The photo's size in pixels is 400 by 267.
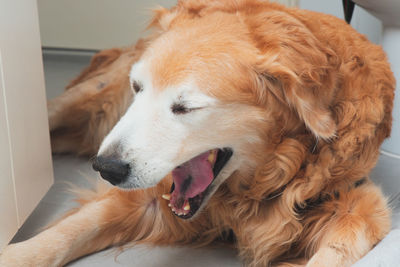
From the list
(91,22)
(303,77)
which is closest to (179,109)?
(303,77)

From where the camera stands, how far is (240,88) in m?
1.17

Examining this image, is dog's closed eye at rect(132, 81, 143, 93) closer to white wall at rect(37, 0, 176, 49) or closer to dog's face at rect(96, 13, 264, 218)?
dog's face at rect(96, 13, 264, 218)

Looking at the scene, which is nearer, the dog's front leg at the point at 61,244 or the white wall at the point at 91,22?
the dog's front leg at the point at 61,244

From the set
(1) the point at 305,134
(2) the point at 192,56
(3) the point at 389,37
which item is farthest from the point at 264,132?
(3) the point at 389,37

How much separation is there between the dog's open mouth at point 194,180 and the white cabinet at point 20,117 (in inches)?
16.7

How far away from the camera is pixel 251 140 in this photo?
1.22 m

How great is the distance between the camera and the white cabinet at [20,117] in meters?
1.30

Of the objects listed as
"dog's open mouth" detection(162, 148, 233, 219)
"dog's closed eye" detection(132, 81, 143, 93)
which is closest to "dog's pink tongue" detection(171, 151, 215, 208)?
"dog's open mouth" detection(162, 148, 233, 219)

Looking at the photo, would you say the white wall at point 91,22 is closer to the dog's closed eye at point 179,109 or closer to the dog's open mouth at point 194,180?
the dog's open mouth at point 194,180

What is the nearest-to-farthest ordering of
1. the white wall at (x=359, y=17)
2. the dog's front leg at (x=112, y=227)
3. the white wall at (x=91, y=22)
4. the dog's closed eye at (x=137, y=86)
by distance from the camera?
the dog's closed eye at (x=137, y=86), the dog's front leg at (x=112, y=227), the white wall at (x=359, y=17), the white wall at (x=91, y=22)

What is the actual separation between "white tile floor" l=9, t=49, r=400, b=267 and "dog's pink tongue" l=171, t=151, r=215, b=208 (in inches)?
8.9

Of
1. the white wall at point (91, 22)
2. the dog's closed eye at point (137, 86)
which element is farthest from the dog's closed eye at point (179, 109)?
the white wall at point (91, 22)

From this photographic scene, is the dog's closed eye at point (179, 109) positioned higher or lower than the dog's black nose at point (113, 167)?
higher

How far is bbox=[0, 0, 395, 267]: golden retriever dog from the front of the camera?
3.72ft
